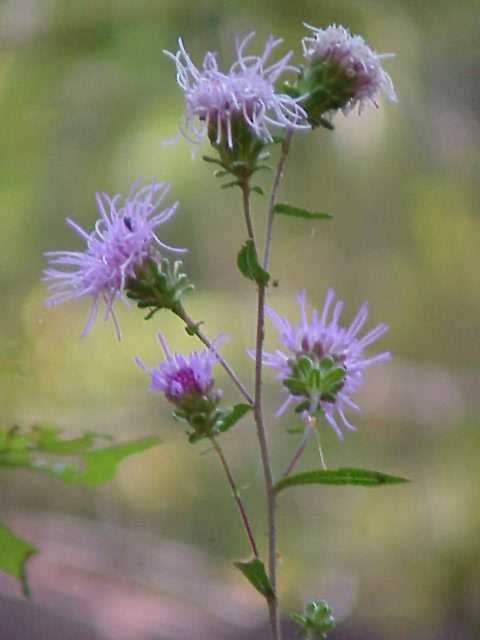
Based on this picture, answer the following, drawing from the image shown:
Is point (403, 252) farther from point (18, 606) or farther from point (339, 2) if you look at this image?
point (18, 606)

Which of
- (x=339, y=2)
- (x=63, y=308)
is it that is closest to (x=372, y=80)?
(x=339, y=2)

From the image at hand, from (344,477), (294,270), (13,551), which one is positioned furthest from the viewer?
(294,270)

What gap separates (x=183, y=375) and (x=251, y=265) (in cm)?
8

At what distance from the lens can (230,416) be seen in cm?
53

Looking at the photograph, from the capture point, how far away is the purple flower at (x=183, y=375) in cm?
52

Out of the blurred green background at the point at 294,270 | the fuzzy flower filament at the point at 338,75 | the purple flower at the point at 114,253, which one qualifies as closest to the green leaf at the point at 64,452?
the purple flower at the point at 114,253

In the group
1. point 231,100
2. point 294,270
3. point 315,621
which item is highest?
point 294,270

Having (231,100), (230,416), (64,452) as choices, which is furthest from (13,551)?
(231,100)

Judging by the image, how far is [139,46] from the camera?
1844 millimetres

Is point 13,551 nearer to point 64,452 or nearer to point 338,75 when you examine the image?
point 64,452

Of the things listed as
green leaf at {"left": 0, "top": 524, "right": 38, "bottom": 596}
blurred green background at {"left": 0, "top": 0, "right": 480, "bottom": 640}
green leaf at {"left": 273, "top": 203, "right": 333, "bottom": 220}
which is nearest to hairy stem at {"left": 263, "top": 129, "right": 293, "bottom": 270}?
green leaf at {"left": 273, "top": 203, "right": 333, "bottom": 220}

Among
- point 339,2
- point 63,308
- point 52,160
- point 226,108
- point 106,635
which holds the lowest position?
point 106,635

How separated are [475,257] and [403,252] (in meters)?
0.19

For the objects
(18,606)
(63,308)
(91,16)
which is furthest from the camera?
(18,606)
